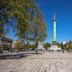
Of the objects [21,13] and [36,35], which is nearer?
[21,13]

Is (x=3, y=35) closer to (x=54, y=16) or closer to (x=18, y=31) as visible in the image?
(x=18, y=31)

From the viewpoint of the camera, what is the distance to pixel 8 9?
36000mm

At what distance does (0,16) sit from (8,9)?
1558 millimetres

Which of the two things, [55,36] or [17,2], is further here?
[55,36]

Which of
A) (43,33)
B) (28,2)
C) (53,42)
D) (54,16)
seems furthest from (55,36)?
(28,2)

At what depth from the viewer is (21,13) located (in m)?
36.7

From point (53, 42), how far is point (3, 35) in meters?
110

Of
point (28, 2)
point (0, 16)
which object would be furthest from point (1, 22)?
point (28, 2)

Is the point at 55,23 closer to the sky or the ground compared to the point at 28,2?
closer to the sky

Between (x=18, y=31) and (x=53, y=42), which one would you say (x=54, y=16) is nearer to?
(x=53, y=42)

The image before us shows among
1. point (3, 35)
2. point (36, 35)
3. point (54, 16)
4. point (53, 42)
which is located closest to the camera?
point (3, 35)

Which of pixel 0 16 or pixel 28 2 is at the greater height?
pixel 28 2

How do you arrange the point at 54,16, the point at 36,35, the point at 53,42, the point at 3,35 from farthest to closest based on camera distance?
the point at 54,16 < the point at 53,42 < the point at 36,35 < the point at 3,35

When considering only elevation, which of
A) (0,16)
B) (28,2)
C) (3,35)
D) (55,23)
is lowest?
(3,35)
